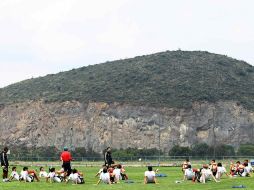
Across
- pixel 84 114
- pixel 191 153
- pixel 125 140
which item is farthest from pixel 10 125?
pixel 191 153

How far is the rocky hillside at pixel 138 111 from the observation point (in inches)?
4498

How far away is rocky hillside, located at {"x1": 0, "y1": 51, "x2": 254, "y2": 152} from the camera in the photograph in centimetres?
11425

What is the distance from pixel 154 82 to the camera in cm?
13825

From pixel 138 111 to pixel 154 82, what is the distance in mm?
20157

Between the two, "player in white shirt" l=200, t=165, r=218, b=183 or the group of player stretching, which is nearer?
"player in white shirt" l=200, t=165, r=218, b=183

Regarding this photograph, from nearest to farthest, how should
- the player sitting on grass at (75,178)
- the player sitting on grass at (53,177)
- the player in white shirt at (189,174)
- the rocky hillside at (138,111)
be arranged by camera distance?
the player sitting on grass at (75,178), the player in white shirt at (189,174), the player sitting on grass at (53,177), the rocky hillside at (138,111)

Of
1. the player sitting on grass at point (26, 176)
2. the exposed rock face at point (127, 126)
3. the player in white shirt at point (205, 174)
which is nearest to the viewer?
the player in white shirt at point (205, 174)

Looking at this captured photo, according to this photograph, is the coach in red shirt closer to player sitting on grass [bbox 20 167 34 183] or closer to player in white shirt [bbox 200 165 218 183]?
player sitting on grass [bbox 20 167 34 183]

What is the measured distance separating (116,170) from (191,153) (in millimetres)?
59110

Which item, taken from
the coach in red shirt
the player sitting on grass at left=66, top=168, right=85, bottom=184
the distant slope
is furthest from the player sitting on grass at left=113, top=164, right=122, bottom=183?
the distant slope

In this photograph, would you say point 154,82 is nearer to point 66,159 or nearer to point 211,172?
point 66,159

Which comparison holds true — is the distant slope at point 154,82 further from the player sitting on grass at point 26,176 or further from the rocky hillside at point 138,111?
the player sitting on grass at point 26,176

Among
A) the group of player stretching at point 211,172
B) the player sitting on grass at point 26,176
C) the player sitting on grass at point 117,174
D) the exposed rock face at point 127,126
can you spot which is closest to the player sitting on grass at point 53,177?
the player sitting on grass at point 26,176

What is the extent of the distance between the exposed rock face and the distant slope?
287 centimetres
